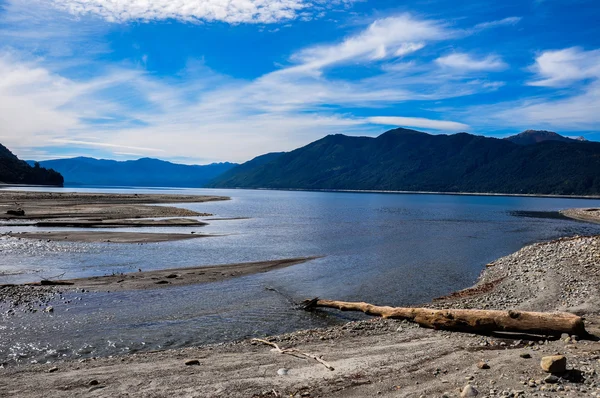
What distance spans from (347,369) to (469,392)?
3.38 m

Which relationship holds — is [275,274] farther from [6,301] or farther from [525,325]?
[525,325]

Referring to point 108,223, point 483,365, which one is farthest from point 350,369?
point 108,223

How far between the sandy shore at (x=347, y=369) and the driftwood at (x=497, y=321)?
361 mm

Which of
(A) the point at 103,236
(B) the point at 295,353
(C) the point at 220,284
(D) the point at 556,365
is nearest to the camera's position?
(D) the point at 556,365

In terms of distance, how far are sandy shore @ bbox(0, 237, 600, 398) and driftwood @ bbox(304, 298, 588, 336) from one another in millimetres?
361

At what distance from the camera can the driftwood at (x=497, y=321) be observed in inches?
507

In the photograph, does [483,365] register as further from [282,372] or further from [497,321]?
[282,372]

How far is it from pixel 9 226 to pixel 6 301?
37.1 metres

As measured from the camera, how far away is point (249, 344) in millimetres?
14484

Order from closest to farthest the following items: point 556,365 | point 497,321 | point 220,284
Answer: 1. point 556,365
2. point 497,321
3. point 220,284

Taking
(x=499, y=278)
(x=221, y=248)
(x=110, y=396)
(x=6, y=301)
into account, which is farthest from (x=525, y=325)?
(x=221, y=248)

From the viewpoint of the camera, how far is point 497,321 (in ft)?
45.2

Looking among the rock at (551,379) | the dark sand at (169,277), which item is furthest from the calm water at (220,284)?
the rock at (551,379)

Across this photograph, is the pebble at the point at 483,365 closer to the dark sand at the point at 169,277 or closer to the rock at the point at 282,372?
the rock at the point at 282,372
